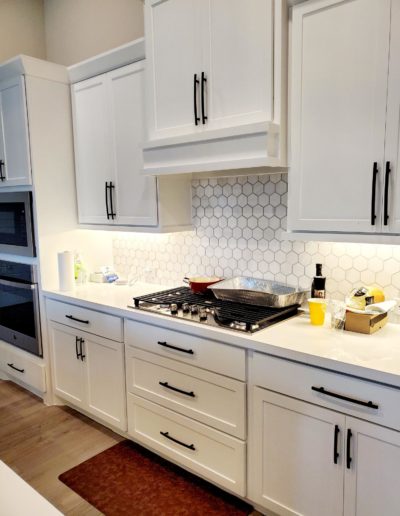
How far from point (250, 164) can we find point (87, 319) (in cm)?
144

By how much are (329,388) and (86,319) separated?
1.60 m

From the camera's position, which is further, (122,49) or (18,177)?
(18,177)

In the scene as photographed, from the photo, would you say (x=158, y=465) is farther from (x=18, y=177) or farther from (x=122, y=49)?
(x=122, y=49)

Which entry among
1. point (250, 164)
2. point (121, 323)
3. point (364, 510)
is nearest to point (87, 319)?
point (121, 323)

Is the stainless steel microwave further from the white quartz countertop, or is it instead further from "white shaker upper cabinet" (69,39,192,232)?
the white quartz countertop

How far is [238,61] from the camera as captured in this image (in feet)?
6.37

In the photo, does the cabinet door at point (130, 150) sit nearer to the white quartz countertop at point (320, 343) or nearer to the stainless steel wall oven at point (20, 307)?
the white quartz countertop at point (320, 343)

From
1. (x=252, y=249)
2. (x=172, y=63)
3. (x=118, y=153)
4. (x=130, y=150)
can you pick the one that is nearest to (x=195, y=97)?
(x=172, y=63)

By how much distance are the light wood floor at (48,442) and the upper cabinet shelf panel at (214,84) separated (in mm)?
1711

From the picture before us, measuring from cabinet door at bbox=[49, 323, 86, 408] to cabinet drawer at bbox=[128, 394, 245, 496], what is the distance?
0.52 metres

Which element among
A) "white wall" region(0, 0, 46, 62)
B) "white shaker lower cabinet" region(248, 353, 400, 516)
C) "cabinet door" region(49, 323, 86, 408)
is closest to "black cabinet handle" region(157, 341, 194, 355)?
"white shaker lower cabinet" region(248, 353, 400, 516)

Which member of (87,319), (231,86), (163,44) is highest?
(163,44)

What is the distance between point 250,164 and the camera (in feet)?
6.26

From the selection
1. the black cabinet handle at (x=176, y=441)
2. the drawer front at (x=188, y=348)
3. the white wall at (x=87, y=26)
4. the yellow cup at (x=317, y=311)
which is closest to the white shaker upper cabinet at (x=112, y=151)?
the white wall at (x=87, y=26)
